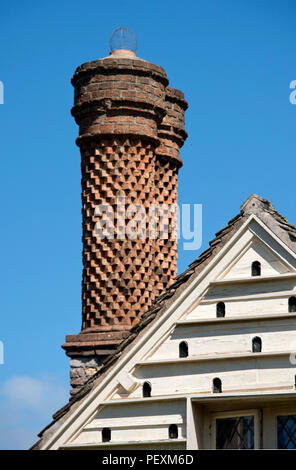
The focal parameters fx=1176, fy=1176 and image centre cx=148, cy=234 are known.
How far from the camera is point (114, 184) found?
18359 millimetres

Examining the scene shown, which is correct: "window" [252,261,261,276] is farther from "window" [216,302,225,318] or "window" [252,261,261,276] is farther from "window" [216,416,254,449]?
"window" [216,416,254,449]

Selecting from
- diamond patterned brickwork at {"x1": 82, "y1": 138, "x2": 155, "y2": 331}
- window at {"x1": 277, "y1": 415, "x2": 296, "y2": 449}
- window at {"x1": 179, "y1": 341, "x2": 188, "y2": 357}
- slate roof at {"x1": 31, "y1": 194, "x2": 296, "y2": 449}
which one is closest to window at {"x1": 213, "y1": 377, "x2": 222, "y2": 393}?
window at {"x1": 179, "y1": 341, "x2": 188, "y2": 357}

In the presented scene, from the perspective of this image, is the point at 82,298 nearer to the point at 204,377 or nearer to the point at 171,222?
the point at 171,222

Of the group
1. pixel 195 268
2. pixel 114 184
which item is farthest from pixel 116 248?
pixel 195 268

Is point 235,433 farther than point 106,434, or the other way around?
point 106,434

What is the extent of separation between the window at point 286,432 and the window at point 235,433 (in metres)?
0.30

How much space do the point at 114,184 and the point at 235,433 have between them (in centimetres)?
652

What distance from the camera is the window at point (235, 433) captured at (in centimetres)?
1264

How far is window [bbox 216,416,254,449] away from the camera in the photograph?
1264cm

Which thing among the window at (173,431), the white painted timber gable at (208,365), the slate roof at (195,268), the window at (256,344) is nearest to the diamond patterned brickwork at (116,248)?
the slate roof at (195,268)

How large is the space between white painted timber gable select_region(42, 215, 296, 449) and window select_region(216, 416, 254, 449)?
0.09 metres

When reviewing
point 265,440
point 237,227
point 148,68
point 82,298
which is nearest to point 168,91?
point 148,68

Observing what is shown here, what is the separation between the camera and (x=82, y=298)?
60.8 ft

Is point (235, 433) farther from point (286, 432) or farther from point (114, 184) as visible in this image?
point (114, 184)
